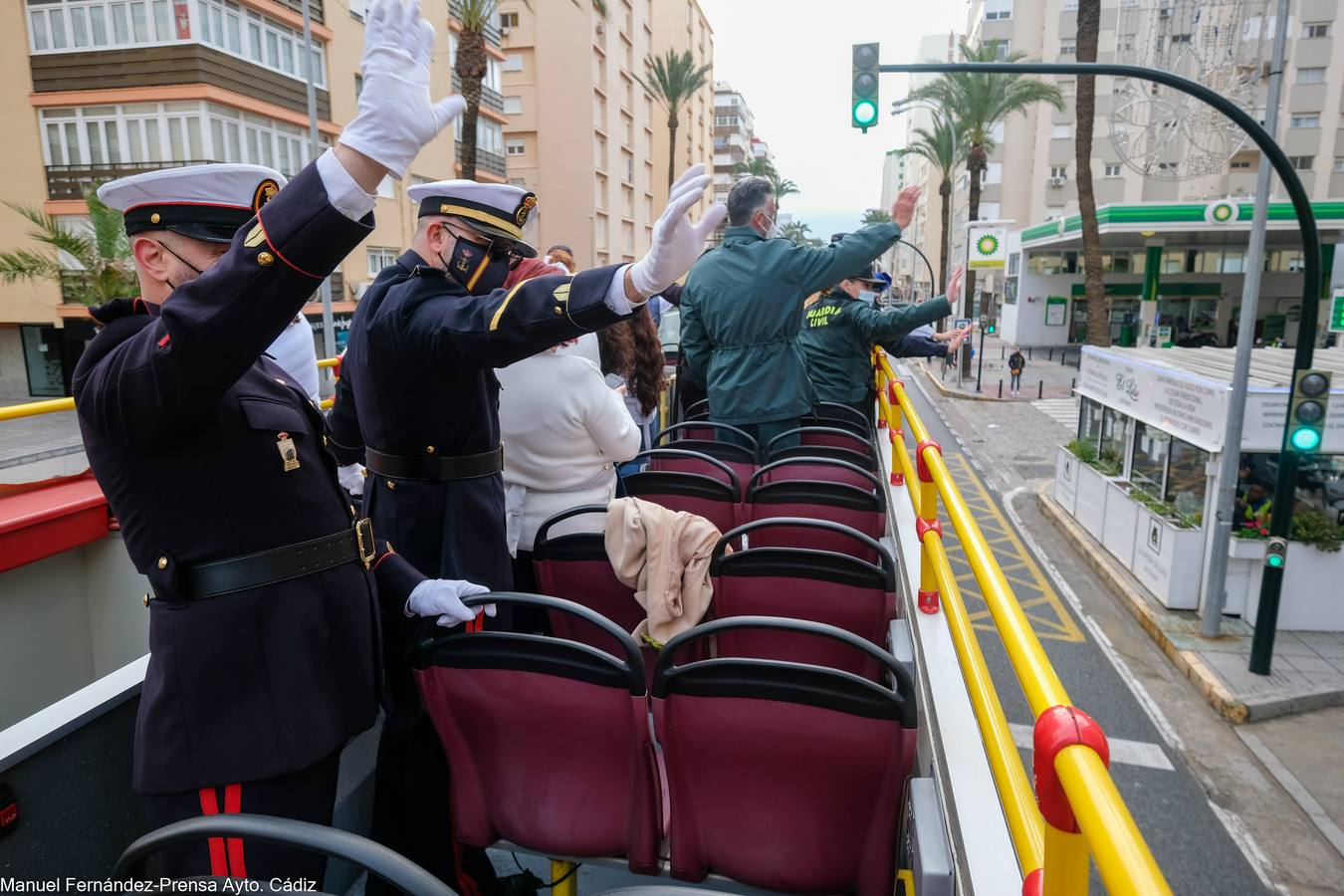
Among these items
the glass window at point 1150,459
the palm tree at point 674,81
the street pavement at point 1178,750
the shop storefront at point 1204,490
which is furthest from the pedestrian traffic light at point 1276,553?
the palm tree at point 674,81

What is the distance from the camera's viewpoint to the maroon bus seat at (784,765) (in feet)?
6.32

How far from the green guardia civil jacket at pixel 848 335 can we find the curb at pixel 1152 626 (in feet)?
15.2

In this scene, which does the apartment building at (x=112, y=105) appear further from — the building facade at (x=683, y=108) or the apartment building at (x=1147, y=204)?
the building facade at (x=683, y=108)

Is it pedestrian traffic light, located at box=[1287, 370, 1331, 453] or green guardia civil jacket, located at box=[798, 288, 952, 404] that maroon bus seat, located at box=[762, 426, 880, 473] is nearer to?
green guardia civil jacket, located at box=[798, 288, 952, 404]

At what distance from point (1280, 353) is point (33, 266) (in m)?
22.2

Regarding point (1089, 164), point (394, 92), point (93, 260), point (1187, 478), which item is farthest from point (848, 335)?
point (93, 260)

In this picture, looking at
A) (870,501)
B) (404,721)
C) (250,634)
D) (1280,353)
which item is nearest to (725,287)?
(870,501)

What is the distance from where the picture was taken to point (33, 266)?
15625 millimetres

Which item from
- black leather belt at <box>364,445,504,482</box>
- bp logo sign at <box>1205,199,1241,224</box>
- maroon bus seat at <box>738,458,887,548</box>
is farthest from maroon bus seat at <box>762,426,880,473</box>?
bp logo sign at <box>1205,199,1241,224</box>

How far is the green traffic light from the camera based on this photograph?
25.4 ft

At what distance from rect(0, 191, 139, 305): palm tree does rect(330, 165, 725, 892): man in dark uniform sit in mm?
15206

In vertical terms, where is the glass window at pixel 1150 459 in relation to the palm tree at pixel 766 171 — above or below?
below

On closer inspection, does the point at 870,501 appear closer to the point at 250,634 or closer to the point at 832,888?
the point at 832,888

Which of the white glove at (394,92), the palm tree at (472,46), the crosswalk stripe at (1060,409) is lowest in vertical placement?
the crosswalk stripe at (1060,409)
